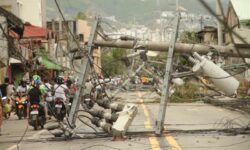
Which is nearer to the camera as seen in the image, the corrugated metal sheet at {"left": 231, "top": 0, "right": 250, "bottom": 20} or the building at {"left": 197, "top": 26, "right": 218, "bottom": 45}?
the corrugated metal sheet at {"left": 231, "top": 0, "right": 250, "bottom": 20}

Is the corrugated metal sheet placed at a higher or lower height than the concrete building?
higher

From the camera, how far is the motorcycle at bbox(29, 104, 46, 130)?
2044 cm

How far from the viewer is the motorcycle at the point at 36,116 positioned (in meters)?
20.4

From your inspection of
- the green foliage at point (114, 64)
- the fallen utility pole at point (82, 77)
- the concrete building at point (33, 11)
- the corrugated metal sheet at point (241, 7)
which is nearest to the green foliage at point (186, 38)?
the green foliage at point (114, 64)

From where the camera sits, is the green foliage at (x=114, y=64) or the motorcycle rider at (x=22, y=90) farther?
the motorcycle rider at (x=22, y=90)

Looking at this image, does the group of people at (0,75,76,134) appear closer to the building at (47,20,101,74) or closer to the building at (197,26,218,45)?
the building at (47,20,101,74)

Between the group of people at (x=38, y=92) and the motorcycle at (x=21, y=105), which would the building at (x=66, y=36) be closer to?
the group of people at (x=38, y=92)

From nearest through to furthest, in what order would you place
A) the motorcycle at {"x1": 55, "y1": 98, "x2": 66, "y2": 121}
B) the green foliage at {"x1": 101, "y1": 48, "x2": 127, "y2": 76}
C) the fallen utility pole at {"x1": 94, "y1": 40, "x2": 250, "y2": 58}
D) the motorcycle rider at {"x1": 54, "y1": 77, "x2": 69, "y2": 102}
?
the fallen utility pole at {"x1": 94, "y1": 40, "x2": 250, "y2": 58}
the green foliage at {"x1": 101, "y1": 48, "x2": 127, "y2": 76}
the motorcycle at {"x1": 55, "y1": 98, "x2": 66, "y2": 121}
the motorcycle rider at {"x1": 54, "y1": 77, "x2": 69, "y2": 102}

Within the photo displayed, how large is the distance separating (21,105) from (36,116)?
617 centimetres

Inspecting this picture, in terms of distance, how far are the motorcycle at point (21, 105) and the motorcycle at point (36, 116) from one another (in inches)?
209

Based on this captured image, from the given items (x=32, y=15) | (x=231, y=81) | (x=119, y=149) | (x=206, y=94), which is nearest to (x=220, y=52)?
(x=231, y=81)

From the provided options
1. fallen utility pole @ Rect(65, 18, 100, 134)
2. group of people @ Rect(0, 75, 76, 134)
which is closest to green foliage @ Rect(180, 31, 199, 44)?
fallen utility pole @ Rect(65, 18, 100, 134)

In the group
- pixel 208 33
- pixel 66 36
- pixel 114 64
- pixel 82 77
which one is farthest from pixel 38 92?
pixel 208 33

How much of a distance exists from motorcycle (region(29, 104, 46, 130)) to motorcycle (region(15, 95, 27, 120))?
532 cm
